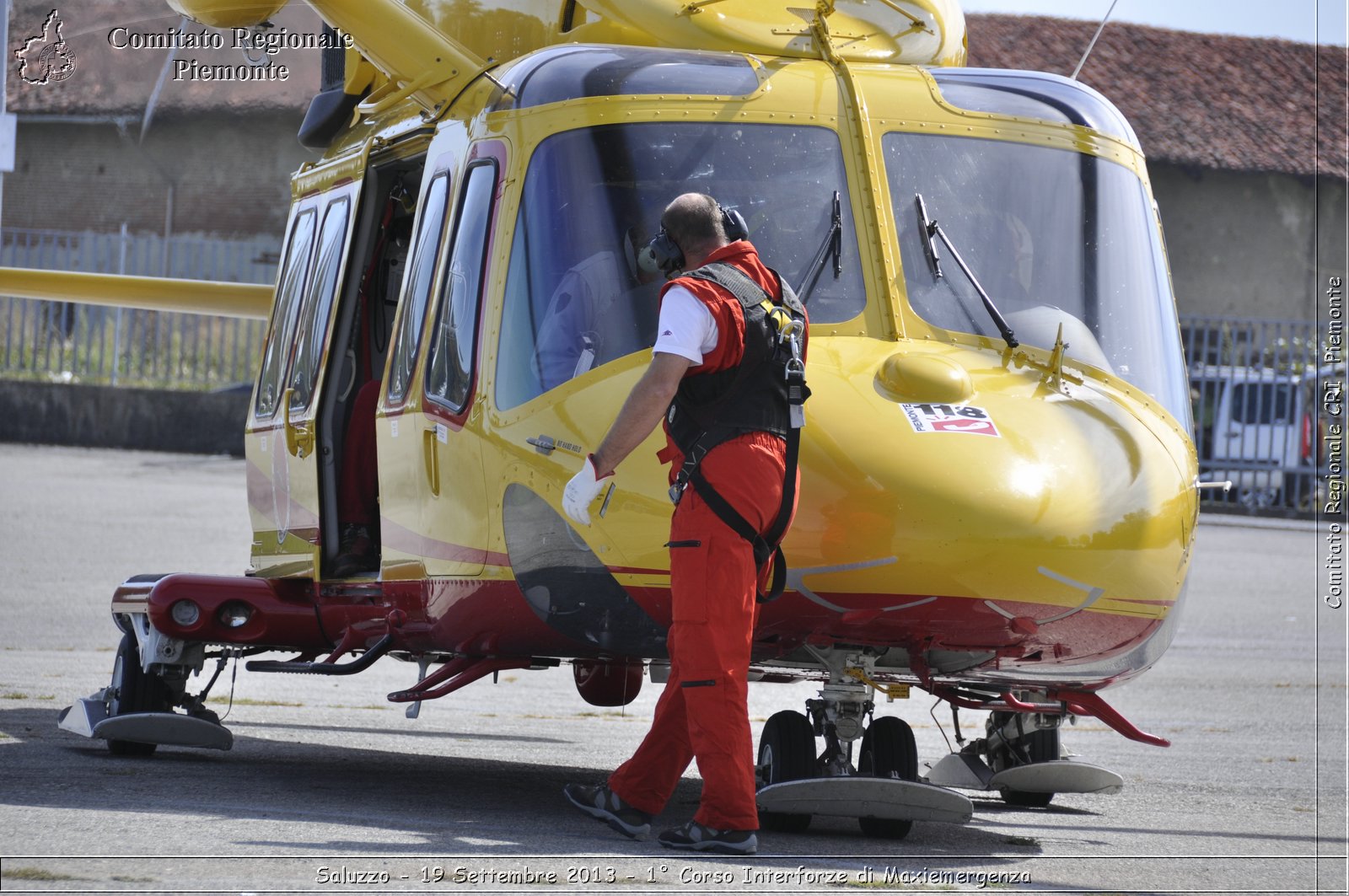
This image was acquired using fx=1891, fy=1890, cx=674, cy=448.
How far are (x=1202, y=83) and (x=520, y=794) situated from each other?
33433mm

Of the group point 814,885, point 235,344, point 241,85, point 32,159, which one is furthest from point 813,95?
point 32,159

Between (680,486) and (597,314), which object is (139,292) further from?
(680,486)

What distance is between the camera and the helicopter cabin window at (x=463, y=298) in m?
6.72

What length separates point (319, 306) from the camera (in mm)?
8758

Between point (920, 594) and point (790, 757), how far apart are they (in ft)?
3.02

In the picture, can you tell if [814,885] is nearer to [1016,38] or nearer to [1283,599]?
[1283,599]

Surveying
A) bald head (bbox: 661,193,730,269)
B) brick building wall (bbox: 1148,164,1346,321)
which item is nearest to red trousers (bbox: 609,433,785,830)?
bald head (bbox: 661,193,730,269)

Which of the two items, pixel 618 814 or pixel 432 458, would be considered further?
pixel 432 458

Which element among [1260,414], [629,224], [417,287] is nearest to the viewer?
[629,224]

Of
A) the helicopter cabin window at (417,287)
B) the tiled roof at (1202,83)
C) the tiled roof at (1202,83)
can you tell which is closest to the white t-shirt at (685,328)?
the helicopter cabin window at (417,287)

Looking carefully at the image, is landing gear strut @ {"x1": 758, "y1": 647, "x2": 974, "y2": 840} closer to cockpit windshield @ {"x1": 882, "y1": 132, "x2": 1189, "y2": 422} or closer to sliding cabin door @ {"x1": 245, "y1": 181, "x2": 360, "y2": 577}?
cockpit windshield @ {"x1": 882, "y1": 132, "x2": 1189, "y2": 422}

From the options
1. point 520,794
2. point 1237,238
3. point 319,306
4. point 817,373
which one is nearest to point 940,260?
point 817,373

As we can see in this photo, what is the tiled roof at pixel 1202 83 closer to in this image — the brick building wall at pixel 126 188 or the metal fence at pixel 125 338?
the brick building wall at pixel 126 188

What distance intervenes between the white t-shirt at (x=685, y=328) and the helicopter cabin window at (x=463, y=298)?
1.33 meters
